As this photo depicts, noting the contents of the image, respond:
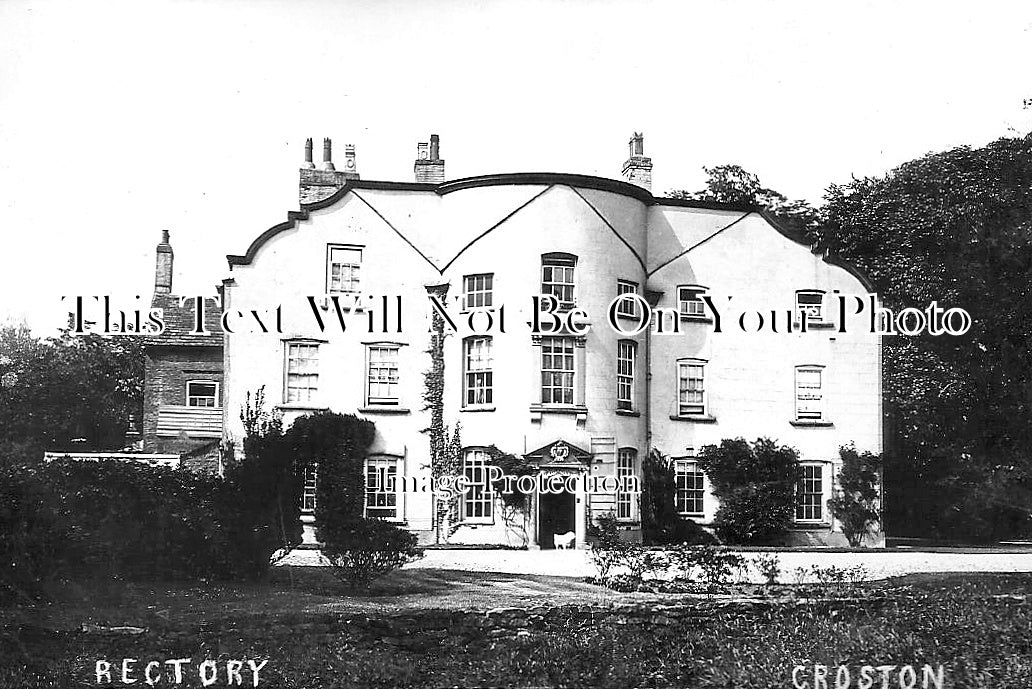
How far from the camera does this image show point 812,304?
991cm

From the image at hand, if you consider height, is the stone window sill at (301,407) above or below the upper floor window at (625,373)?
below

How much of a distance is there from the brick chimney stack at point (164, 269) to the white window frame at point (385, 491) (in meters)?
2.16

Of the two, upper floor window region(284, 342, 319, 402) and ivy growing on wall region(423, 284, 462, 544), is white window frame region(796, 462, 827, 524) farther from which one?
upper floor window region(284, 342, 319, 402)

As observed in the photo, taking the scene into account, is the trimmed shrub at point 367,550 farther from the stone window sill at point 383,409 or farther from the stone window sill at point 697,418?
the stone window sill at point 697,418

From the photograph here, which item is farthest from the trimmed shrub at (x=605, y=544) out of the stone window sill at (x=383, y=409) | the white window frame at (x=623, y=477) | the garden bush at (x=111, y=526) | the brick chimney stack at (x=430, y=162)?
the brick chimney stack at (x=430, y=162)

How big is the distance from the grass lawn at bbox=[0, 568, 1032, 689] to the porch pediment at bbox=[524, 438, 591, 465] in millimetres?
930

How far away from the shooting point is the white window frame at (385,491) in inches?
368

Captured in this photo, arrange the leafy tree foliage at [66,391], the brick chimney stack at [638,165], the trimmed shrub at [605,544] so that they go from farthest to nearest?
1. the brick chimney stack at [638,165]
2. the leafy tree foliage at [66,391]
3. the trimmed shrub at [605,544]

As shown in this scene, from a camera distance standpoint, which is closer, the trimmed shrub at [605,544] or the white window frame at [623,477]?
the trimmed shrub at [605,544]

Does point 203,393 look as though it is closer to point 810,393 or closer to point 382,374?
point 382,374

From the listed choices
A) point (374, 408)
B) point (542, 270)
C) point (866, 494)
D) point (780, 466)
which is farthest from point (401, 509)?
point (866, 494)

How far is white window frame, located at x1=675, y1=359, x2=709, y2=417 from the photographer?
9.72 meters

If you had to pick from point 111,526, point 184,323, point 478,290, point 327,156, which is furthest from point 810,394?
point 111,526

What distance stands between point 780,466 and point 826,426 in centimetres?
52
